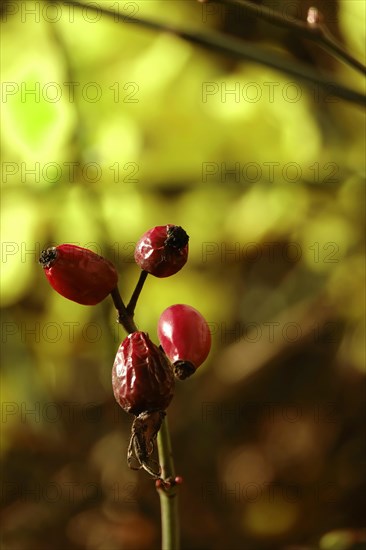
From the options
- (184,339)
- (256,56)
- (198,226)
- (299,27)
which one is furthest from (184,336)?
(198,226)

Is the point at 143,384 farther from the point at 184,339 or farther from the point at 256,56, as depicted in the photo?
the point at 256,56

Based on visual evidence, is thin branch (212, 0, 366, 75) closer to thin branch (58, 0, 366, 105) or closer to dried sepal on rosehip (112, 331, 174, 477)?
thin branch (58, 0, 366, 105)

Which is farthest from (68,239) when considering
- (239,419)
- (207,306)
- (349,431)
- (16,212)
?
(349,431)

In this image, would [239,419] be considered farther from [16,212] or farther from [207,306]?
[16,212]

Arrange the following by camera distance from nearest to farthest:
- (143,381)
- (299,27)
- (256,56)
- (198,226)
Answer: (143,381)
(299,27)
(256,56)
(198,226)

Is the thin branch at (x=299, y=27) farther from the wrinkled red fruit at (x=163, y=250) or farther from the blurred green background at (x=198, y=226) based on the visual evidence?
the blurred green background at (x=198, y=226)
